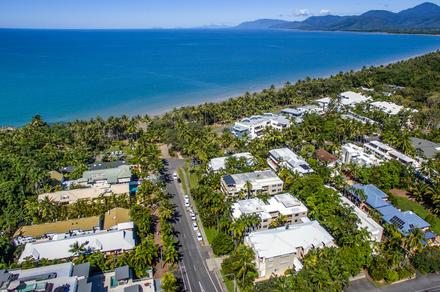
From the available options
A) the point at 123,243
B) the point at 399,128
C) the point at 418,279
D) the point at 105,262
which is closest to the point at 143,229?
the point at 123,243

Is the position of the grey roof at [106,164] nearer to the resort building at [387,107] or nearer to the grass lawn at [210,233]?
the grass lawn at [210,233]

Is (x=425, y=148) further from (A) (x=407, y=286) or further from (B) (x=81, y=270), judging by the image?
(B) (x=81, y=270)

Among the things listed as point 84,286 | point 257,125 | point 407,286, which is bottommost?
point 407,286

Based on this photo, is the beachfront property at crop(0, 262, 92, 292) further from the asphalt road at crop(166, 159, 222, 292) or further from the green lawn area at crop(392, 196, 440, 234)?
the green lawn area at crop(392, 196, 440, 234)

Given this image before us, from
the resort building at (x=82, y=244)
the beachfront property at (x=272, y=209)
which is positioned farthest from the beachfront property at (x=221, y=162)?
the resort building at (x=82, y=244)

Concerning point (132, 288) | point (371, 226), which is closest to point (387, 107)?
point (371, 226)

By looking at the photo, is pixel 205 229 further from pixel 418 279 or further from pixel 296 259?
pixel 418 279

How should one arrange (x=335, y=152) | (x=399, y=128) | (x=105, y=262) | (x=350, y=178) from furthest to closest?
(x=399, y=128) → (x=335, y=152) → (x=350, y=178) → (x=105, y=262)
